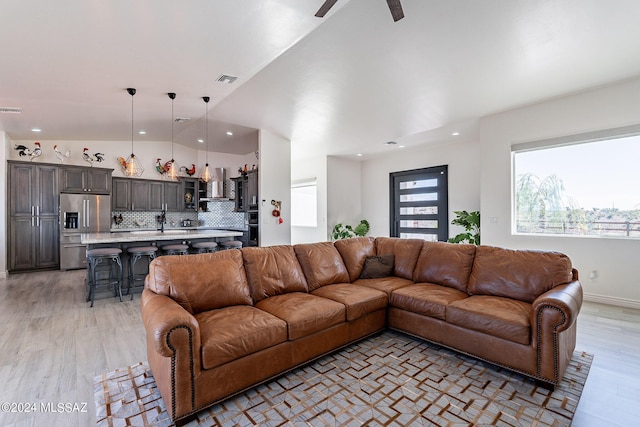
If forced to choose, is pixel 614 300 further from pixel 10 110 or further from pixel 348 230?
pixel 10 110

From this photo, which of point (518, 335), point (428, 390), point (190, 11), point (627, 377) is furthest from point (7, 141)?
point (627, 377)

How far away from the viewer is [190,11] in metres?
2.38

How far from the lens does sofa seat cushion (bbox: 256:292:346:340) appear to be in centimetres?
230

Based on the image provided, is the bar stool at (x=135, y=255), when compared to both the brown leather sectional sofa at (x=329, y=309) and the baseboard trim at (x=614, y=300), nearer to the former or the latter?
the brown leather sectional sofa at (x=329, y=309)

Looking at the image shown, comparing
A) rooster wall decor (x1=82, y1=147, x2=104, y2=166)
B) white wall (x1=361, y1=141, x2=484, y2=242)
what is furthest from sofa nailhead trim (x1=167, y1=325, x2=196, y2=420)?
rooster wall decor (x1=82, y1=147, x2=104, y2=166)

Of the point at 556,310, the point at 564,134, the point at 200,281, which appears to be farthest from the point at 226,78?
the point at 564,134

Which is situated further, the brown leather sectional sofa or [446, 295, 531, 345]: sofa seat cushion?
[446, 295, 531, 345]: sofa seat cushion

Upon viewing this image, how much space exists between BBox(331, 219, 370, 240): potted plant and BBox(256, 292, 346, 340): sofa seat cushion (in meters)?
5.22

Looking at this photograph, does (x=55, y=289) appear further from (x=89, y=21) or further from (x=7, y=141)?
(x=89, y=21)

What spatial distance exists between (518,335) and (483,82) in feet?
9.61

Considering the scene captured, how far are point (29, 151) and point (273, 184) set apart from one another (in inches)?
199

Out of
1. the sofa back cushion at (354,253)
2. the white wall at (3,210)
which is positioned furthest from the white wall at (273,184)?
the white wall at (3,210)

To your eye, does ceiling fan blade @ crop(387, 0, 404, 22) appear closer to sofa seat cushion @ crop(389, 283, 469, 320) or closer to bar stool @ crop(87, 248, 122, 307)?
sofa seat cushion @ crop(389, 283, 469, 320)

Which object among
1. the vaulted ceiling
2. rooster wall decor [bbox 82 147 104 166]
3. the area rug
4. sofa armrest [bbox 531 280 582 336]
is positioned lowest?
the area rug
